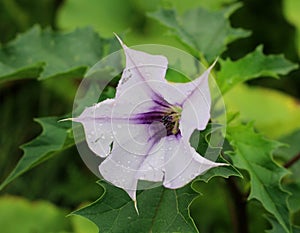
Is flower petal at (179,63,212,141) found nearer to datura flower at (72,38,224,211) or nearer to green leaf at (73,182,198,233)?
datura flower at (72,38,224,211)

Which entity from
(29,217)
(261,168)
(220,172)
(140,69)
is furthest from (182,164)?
(29,217)

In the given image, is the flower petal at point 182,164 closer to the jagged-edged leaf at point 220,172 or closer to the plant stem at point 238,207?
the jagged-edged leaf at point 220,172

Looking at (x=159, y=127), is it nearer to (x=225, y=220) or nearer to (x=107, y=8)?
(x=225, y=220)

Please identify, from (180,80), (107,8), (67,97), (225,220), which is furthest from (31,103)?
(180,80)

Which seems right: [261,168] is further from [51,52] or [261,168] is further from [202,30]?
[51,52]

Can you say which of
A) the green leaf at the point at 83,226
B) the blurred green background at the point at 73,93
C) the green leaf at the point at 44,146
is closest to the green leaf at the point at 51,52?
the green leaf at the point at 44,146
